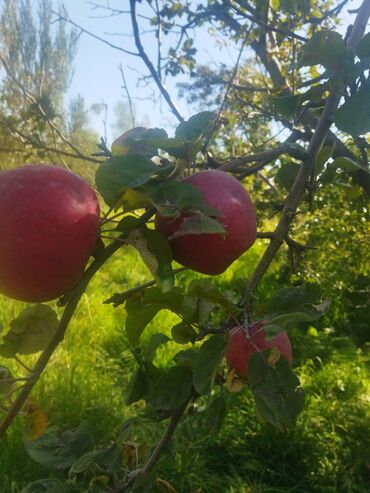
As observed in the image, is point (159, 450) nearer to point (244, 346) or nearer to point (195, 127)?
point (244, 346)

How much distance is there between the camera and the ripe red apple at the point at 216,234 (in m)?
0.41

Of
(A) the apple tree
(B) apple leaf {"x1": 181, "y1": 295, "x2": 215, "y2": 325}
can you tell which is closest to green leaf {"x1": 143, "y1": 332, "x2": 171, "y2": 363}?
(A) the apple tree

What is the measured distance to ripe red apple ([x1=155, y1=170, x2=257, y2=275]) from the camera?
1.34ft

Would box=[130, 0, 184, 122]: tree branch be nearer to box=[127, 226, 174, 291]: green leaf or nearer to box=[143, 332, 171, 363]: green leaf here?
box=[143, 332, 171, 363]: green leaf

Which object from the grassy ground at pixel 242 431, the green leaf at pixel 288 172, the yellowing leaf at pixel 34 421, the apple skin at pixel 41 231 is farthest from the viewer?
the grassy ground at pixel 242 431

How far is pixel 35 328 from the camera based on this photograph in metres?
0.44

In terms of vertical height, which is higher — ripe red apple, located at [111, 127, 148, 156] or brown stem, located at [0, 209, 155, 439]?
ripe red apple, located at [111, 127, 148, 156]

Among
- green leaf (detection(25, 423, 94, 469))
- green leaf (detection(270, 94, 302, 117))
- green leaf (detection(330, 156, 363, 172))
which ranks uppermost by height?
green leaf (detection(270, 94, 302, 117))

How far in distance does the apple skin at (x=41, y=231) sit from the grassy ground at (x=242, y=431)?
114 centimetres

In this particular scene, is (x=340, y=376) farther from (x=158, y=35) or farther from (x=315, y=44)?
(x=315, y=44)

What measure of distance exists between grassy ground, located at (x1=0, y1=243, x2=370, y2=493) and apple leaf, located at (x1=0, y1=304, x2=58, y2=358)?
1038 mm

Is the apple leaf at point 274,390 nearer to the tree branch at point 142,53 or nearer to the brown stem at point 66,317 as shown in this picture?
the brown stem at point 66,317

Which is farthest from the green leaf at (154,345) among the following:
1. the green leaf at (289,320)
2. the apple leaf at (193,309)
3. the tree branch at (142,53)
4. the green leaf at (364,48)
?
the tree branch at (142,53)

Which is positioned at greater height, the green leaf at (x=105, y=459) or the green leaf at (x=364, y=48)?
the green leaf at (x=364, y=48)
